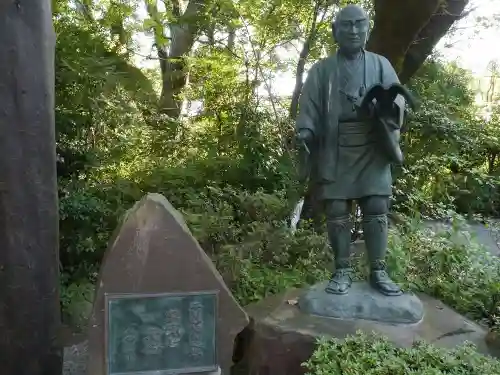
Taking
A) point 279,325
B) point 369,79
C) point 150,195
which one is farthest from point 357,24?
point 279,325

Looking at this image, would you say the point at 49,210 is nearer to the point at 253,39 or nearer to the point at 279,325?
the point at 279,325

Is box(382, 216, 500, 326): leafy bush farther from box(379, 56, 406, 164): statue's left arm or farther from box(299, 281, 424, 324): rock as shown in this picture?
box(379, 56, 406, 164): statue's left arm

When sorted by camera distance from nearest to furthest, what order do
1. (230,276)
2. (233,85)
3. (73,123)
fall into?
1. (230,276)
2. (73,123)
3. (233,85)

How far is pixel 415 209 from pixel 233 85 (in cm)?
345

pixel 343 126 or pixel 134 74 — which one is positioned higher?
pixel 134 74

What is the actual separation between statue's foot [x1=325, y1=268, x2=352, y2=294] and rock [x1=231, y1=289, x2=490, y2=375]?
8.6 inches

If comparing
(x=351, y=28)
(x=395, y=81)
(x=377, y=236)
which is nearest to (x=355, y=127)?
(x=395, y=81)

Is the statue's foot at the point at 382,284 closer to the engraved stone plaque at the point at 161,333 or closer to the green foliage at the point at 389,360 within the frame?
the green foliage at the point at 389,360

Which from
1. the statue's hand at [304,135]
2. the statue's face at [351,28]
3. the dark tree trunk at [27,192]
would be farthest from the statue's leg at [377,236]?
the dark tree trunk at [27,192]

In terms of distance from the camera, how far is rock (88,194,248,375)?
9.19ft

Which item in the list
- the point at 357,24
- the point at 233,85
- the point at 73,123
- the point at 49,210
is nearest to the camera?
the point at 357,24

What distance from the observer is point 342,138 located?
345 cm

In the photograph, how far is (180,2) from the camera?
33.2ft

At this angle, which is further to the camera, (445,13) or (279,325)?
(445,13)
